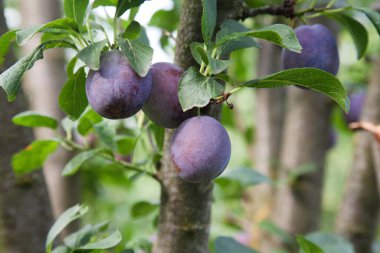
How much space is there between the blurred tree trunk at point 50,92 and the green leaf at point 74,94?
0.66m

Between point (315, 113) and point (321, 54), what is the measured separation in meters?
0.79

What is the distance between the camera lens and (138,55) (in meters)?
0.47

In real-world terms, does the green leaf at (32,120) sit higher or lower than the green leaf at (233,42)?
lower

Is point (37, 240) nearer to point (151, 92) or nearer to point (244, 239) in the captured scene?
point (151, 92)

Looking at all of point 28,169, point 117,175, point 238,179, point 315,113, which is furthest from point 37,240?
point 315,113

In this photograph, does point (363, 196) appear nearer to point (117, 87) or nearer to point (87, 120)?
point (87, 120)

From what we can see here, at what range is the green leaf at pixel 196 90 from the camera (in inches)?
18.0

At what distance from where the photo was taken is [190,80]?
475 mm

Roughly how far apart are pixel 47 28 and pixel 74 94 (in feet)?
0.27

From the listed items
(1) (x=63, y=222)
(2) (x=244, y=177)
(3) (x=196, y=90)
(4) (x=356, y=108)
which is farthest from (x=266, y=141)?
(3) (x=196, y=90)

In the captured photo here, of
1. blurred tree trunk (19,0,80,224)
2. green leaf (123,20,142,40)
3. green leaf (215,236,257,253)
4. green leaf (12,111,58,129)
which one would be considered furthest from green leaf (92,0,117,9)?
blurred tree trunk (19,0,80,224)

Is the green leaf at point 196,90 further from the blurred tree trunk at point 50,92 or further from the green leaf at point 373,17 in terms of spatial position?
the blurred tree trunk at point 50,92

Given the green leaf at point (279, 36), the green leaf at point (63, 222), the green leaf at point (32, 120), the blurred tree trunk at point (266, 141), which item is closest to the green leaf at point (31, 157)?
the green leaf at point (32, 120)

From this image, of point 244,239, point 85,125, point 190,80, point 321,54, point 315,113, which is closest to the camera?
point 190,80
